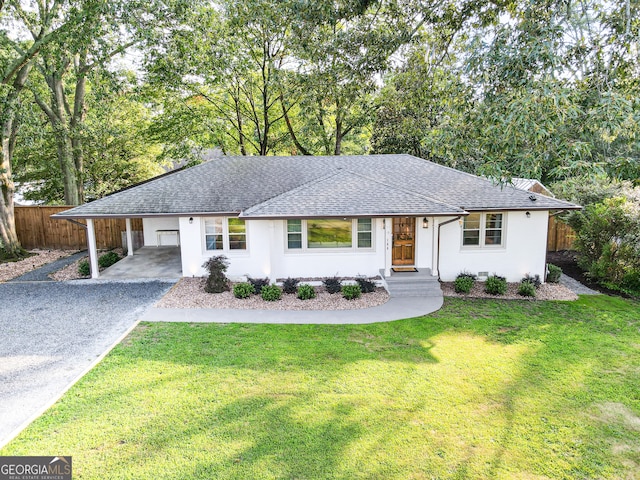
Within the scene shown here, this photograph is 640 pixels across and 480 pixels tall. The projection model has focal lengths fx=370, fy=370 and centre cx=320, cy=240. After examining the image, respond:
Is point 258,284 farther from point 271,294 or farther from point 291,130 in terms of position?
point 291,130

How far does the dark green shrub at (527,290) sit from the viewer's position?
37.3ft

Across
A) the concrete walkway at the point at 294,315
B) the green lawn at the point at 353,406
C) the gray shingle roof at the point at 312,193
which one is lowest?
the green lawn at the point at 353,406

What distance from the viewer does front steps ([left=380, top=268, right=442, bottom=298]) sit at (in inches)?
449

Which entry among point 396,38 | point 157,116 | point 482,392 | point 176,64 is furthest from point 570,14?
point 157,116

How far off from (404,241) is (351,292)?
3142 millimetres

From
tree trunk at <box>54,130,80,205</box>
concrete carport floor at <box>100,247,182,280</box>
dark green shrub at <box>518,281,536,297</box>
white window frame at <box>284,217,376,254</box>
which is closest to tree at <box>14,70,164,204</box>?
tree trunk at <box>54,130,80,205</box>

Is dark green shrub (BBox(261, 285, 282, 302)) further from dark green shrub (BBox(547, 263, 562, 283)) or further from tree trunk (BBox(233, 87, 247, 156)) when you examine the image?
tree trunk (BBox(233, 87, 247, 156))

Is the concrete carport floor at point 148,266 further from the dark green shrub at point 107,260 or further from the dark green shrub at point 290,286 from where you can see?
the dark green shrub at point 290,286

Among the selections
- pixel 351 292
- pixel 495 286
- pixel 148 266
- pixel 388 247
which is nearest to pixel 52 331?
pixel 148 266

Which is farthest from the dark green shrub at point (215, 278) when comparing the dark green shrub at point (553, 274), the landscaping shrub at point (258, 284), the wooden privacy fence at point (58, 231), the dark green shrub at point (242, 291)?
the dark green shrub at point (553, 274)

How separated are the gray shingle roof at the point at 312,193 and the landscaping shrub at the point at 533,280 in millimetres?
2366

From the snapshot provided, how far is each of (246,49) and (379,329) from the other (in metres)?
16.8

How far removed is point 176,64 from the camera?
16641mm

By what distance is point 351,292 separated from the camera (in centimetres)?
1091
